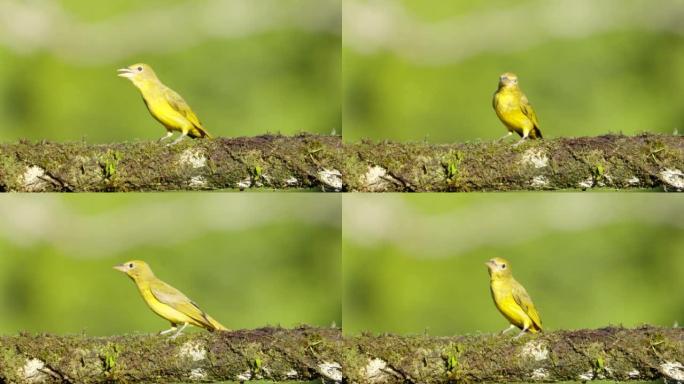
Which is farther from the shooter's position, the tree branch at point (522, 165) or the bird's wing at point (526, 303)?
the bird's wing at point (526, 303)

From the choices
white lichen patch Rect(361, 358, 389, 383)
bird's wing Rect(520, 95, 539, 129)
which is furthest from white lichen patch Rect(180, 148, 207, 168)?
bird's wing Rect(520, 95, 539, 129)

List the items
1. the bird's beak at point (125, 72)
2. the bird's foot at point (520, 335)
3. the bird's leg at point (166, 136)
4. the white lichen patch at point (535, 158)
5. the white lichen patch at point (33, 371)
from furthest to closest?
the bird's beak at point (125, 72)
the bird's leg at point (166, 136)
the white lichen patch at point (535, 158)
the bird's foot at point (520, 335)
the white lichen patch at point (33, 371)

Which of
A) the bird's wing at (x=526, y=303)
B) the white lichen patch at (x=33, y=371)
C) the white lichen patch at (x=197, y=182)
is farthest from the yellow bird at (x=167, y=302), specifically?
the bird's wing at (x=526, y=303)

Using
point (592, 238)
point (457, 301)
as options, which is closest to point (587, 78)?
point (592, 238)

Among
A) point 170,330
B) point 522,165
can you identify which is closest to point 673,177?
point 522,165

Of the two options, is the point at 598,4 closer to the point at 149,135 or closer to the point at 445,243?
the point at 445,243

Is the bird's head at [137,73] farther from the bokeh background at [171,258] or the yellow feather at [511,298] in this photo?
the yellow feather at [511,298]
